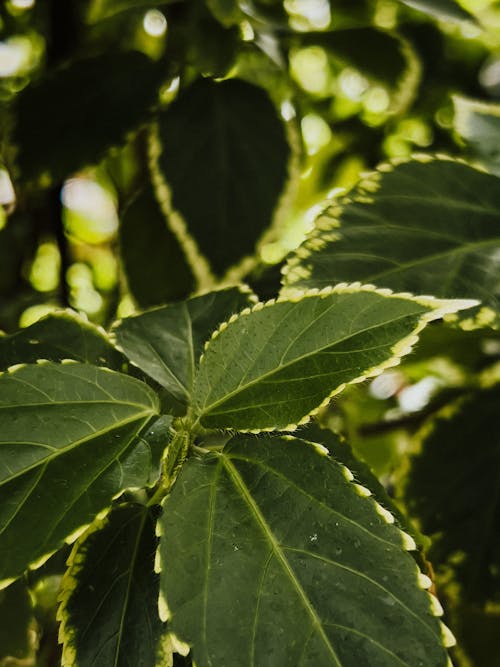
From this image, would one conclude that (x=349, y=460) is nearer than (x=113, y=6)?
Yes

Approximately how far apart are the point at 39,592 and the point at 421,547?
0.42 metres

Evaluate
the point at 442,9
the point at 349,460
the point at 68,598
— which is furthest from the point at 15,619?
the point at 442,9

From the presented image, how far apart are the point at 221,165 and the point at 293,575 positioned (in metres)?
0.46

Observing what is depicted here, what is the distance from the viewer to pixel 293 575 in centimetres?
40

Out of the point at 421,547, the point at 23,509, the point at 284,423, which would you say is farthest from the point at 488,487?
the point at 23,509

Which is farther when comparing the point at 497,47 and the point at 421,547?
the point at 497,47

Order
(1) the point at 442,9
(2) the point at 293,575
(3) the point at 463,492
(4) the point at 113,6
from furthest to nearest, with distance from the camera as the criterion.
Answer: (4) the point at 113,6 → (3) the point at 463,492 → (1) the point at 442,9 → (2) the point at 293,575

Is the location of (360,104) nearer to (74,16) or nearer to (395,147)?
(395,147)

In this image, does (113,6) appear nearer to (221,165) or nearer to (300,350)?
(221,165)

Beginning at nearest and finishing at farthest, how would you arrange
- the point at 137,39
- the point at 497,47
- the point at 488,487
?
the point at 488,487 < the point at 137,39 < the point at 497,47

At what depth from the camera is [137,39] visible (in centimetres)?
93

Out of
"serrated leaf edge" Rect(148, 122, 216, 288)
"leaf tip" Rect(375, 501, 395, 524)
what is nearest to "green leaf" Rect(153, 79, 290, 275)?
"serrated leaf edge" Rect(148, 122, 216, 288)

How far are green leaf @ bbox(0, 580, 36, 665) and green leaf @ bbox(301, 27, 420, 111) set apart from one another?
63 cm

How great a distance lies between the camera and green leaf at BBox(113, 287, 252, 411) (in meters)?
0.53
